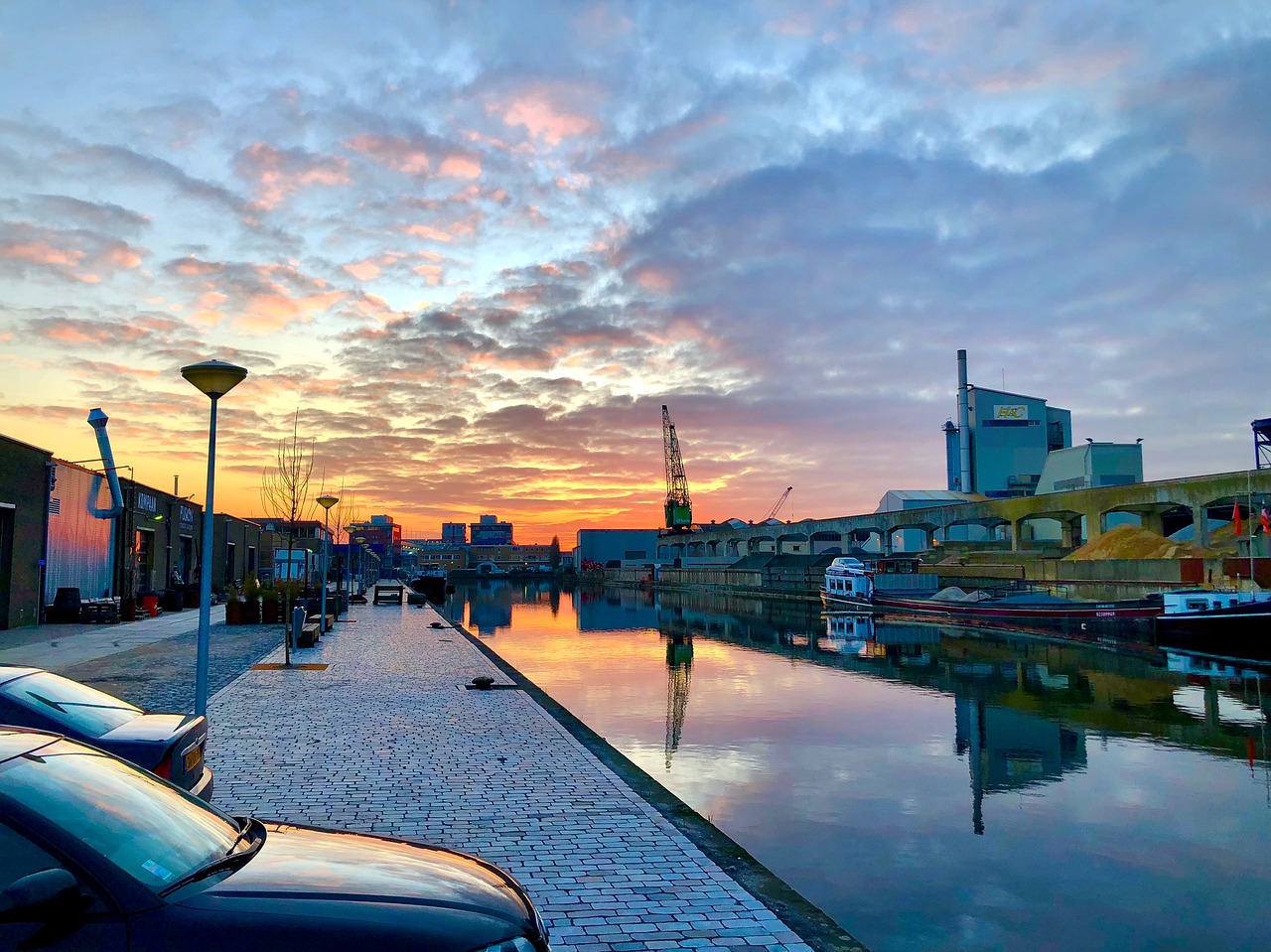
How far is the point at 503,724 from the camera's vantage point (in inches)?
547

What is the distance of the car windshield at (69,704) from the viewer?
659 cm

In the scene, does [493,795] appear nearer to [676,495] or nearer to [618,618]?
[618,618]

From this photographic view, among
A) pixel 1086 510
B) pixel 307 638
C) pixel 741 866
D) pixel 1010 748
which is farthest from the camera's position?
pixel 1086 510

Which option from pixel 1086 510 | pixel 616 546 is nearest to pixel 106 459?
pixel 1086 510

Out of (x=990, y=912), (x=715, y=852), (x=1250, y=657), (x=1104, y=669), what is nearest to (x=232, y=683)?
(x=715, y=852)

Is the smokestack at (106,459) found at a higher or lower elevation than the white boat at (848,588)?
higher

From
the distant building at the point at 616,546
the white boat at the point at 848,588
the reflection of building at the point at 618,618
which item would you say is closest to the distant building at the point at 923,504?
the white boat at the point at 848,588

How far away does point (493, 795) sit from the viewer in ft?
30.8

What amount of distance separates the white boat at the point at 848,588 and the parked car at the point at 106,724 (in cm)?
5815

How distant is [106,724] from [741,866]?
17.1 ft

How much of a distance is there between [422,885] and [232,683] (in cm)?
1551

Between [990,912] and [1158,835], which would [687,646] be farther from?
[990,912]

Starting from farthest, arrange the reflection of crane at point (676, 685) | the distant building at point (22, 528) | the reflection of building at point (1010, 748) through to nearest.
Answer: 1. the distant building at point (22, 528)
2. the reflection of crane at point (676, 685)
3. the reflection of building at point (1010, 748)

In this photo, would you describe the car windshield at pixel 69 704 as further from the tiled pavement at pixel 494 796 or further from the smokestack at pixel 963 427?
the smokestack at pixel 963 427
